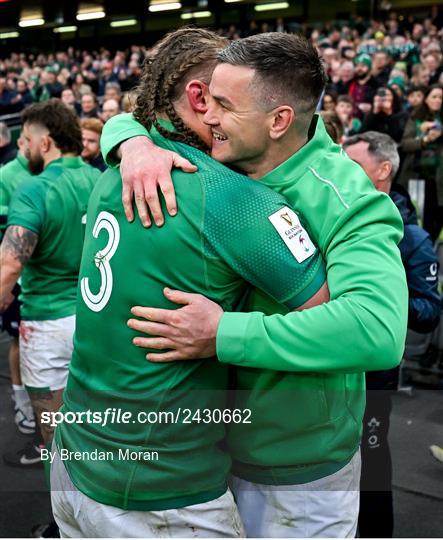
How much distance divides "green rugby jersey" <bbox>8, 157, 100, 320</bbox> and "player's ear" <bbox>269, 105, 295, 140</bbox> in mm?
1697

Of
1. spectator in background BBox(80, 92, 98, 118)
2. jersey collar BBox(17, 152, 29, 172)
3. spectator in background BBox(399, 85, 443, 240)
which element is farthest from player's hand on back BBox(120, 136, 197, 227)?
spectator in background BBox(80, 92, 98, 118)

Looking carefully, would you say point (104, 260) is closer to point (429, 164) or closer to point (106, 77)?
point (429, 164)

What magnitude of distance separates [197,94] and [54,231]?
1672 millimetres

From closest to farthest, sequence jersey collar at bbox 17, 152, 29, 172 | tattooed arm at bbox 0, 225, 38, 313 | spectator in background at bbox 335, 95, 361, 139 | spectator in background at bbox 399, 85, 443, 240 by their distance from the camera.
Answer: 1. tattooed arm at bbox 0, 225, 38, 313
2. jersey collar at bbox 17, 152, 29, 172
3. spectator in background at bbox 399, 85, 443, 240
4. spectator in background at bbox 335, 95, 361, 139

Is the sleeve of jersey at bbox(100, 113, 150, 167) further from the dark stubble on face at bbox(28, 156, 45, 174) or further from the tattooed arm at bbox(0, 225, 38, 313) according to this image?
the dark stubble on face at bbox(28, 156, 45, 174)

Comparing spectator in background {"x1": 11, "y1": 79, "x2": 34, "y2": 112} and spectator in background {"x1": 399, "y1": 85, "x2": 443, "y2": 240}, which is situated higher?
spectator in background {"x1": 399, "y1": 85, "x2": 443, "y2": 240}

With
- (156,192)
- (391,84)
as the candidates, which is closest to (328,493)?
(156,192)

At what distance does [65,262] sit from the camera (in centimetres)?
312

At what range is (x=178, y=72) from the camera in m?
1.49

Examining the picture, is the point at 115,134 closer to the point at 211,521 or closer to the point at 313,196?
the point at 313,196

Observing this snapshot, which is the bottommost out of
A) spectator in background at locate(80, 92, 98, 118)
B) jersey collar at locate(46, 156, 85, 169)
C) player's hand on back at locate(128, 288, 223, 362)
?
spectator in background at locate(80, 92, 98, 118)

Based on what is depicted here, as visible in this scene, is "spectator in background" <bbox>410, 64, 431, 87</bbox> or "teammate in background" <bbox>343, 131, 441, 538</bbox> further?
"spectator in background" <bbox>410, 64, 431, 87</bbox>

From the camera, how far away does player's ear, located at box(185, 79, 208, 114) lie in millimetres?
1479

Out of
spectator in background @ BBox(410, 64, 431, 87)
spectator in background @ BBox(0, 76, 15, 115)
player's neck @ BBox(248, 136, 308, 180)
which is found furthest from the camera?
spectator in background @ BBox(0, 76, 15, 115)
